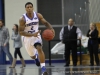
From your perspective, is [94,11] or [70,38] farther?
[94,11]

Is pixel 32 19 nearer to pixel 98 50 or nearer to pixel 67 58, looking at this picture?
pixel 67 58

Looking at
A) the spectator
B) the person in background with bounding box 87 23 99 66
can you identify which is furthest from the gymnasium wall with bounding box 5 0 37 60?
the person in background with bounding box 87 23 99 66

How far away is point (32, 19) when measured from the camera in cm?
1035

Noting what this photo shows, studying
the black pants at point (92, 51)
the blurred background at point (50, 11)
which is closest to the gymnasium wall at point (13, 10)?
the blurred background at point (50, 11)

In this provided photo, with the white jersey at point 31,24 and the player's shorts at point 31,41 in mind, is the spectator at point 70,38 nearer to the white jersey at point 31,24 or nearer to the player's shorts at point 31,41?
the player's shorts at point 31,41

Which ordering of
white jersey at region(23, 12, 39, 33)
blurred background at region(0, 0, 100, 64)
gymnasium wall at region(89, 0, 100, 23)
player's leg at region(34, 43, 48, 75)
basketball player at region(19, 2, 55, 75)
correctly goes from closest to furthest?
1. player's leg at region(34, 43, 48, 75)
2. basketball player at region(19, 2, 55, 75)
3. white jersey at region(23, 12, 39, 33)
4. gymnasium wall at region(89, 0, 100, 23)
5. blurred background at region(0, 0, 100, 64)

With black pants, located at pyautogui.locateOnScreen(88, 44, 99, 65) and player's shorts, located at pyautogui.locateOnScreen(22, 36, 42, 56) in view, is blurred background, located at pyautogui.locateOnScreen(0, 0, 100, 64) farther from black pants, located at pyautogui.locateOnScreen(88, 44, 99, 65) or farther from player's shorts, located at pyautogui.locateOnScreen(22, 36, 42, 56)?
player's shorts, located at pyautogui.locateOnScreen(22, 36, 42, 56)

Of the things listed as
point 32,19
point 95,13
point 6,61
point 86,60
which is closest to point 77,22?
point 95,13

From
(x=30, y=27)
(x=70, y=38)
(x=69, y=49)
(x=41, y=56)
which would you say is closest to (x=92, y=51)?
(x=69, y=49)

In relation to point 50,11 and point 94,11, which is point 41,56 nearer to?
point 94,11

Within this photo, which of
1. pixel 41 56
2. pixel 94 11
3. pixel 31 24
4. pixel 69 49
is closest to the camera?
pixel 41 56

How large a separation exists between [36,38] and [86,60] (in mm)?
8275

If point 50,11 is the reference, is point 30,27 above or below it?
below

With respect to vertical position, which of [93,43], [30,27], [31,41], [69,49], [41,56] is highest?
[30,27]
